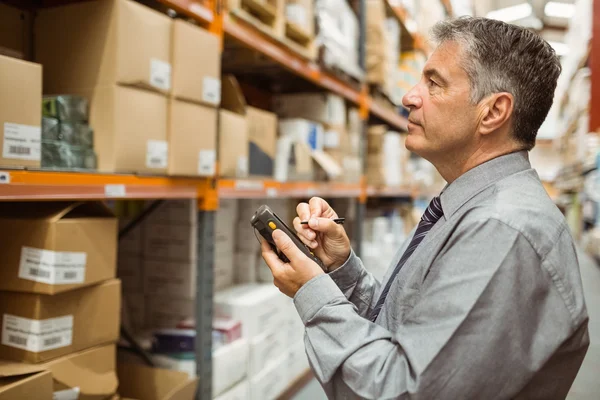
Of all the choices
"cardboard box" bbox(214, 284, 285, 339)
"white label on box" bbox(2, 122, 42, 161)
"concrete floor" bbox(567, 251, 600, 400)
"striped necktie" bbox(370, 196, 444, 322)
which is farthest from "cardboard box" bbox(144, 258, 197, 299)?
"concrete floor" bbox(567, 251, 600, 400)

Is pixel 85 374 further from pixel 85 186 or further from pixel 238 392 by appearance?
pixel 238 392

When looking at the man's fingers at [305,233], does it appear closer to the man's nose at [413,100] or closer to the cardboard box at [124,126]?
the man's nose at [413,100]

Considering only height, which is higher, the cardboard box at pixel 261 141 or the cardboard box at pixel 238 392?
the cardboard box at pixel 261 141

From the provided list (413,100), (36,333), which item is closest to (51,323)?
(36,333)

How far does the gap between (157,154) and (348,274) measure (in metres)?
0.80

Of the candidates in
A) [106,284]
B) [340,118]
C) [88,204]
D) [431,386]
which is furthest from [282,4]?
[431,386]

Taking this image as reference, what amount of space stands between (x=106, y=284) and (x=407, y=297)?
101 centimetres

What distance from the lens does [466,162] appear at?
1110 millimetres

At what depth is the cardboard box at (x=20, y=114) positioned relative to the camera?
4.05 ft

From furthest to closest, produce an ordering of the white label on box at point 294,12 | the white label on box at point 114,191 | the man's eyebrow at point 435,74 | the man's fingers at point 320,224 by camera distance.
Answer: the white label on box at point 294,12 → the white label on box at point 114,191 → the man's fingers at point 320,224 → the man's eyebrow at point 435,74

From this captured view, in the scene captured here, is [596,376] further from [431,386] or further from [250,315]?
[431,386]

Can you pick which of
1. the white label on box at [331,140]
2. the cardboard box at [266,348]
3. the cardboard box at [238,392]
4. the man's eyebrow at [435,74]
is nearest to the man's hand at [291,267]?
the man's eyebrow at [435,74]

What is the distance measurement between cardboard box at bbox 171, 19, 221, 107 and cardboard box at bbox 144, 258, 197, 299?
2.56ft

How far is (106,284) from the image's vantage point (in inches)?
62.1
